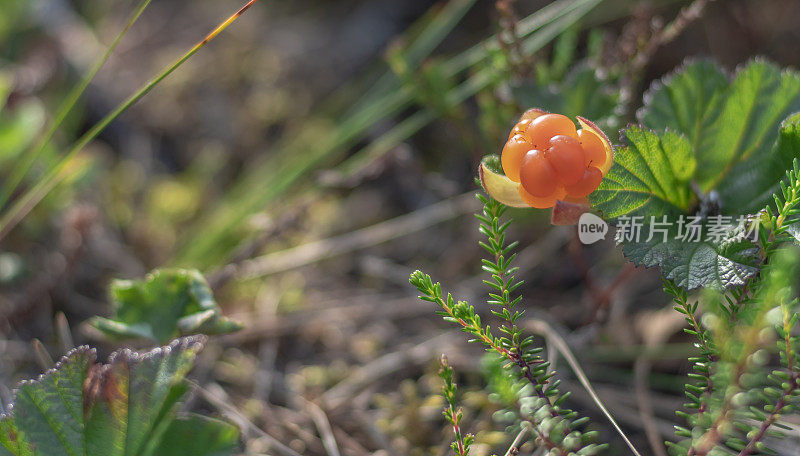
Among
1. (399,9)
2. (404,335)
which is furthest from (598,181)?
(399,9)

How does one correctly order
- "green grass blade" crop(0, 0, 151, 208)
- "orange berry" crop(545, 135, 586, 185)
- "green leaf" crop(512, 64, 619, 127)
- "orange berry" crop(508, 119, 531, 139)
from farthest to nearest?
"green leaf" crop(512, 64, 619, 127), "green grass blade" crop(0, 0, 151, 208), "orange berry" crop(508, 119, 531, 139), "orange berry" crop(545, 135, 586, 185)

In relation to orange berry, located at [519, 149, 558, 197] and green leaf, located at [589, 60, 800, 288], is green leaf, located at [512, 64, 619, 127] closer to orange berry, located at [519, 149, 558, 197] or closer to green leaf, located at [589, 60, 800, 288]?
green leaf, located at [589, 60, 800, 288]

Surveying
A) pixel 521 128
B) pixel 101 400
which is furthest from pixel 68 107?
pixel 521 128

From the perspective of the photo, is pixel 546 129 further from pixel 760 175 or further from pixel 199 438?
pixel 199 438

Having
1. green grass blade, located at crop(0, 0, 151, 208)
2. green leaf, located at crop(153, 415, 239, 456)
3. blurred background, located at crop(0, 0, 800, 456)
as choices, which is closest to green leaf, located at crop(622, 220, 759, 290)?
blurred background, located at crop(0, 0, 800, 456)

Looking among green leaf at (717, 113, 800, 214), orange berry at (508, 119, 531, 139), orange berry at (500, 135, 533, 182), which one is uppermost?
orange berry at (508, 119, 531, 139)
